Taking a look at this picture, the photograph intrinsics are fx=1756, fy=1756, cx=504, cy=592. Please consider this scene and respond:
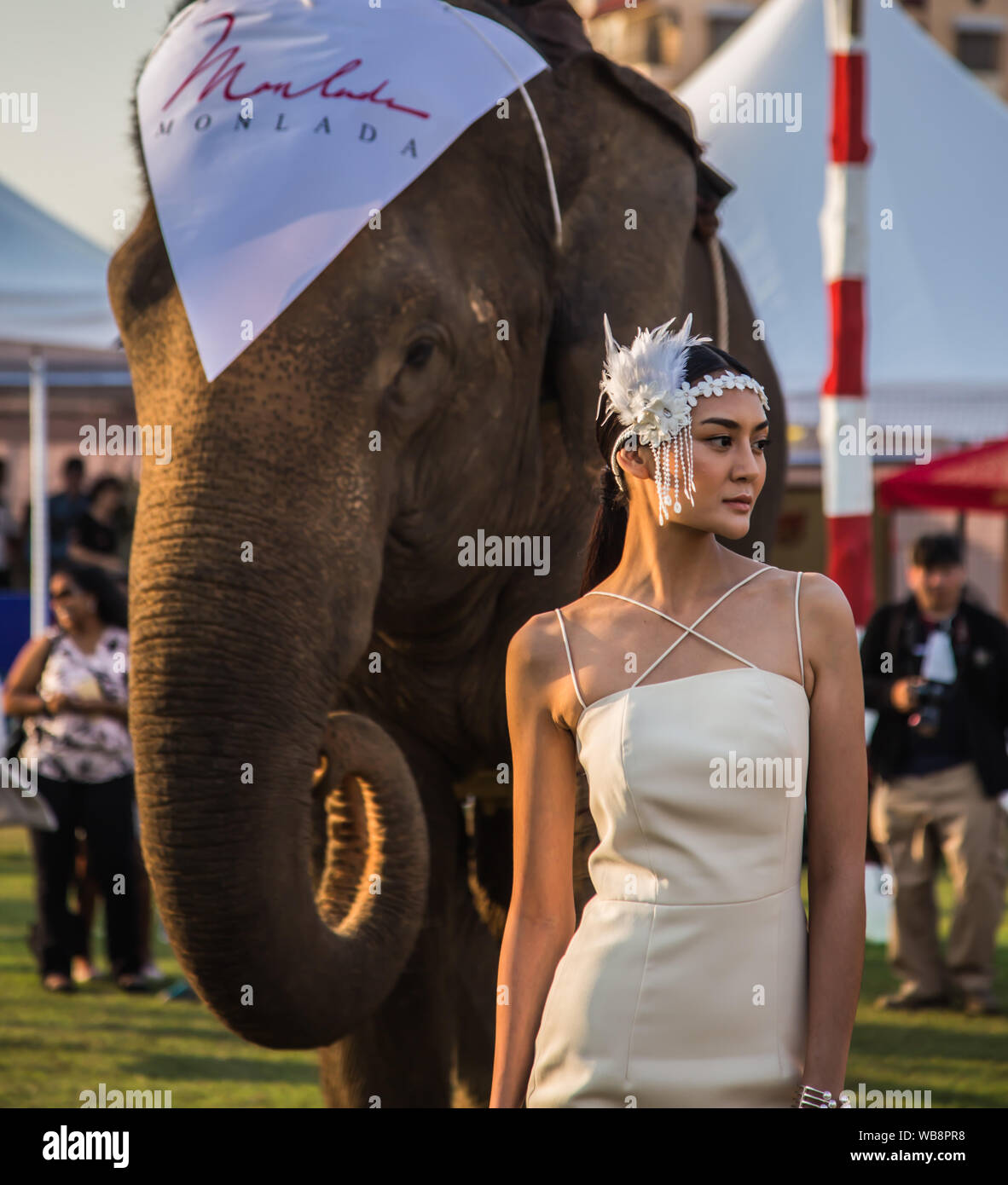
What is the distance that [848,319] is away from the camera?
7957 mm

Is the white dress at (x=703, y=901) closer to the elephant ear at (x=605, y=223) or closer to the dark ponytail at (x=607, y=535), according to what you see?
the dark ponytail at (x=607, y=535)

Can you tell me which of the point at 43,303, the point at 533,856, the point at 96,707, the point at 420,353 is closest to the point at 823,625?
the point at 533,856

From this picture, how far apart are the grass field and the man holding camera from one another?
0.87 ft

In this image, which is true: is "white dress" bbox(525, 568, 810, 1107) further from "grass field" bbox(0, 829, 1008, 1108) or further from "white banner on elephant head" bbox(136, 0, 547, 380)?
"grass field" bbox(0, 829, 1008, 1108)

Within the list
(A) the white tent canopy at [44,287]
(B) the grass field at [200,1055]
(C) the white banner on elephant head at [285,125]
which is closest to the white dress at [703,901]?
(C) the white banner on elephant head at [285,125]

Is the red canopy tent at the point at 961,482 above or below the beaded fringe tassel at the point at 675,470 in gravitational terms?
above

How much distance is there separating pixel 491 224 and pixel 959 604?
4.27 meters

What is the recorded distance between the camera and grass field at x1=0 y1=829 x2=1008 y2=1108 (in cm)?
597

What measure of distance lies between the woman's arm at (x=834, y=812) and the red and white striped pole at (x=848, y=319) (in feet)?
18.4

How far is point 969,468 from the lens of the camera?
1092 centimetres

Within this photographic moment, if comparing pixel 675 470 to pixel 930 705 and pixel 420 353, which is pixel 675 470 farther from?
pixel 930 705

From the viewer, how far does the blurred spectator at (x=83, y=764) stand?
25.4 ft

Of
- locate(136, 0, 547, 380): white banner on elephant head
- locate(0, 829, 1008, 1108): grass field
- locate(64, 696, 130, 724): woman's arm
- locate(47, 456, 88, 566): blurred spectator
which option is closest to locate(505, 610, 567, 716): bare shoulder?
locate(136, 0, 547, 380): white banner on elephant head

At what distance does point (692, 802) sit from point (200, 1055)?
480 centimetres
